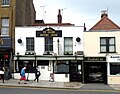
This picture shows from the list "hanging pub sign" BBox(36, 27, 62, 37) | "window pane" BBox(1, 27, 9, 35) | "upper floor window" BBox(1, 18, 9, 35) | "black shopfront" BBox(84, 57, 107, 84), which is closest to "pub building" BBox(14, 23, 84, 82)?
"hanging pub sign" BBox(36, 27, 62, 37)

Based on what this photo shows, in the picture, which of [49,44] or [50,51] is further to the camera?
[49,44]

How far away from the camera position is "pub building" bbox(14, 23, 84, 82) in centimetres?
3847

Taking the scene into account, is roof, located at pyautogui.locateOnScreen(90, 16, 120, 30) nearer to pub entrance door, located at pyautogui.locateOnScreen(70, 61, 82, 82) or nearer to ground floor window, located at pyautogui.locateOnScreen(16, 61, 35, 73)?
pub entrance door, located at pyautogui.locateOnScreen(70, 61, 82, 82)

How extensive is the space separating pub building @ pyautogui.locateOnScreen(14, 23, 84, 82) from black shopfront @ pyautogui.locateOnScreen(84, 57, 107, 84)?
2.34ft

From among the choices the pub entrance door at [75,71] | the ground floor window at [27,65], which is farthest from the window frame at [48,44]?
the pub entrance door at [75,71]

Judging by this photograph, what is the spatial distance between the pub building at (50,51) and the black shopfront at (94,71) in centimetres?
71

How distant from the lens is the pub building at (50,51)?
3847 centimetres

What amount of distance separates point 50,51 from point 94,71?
18.1ft

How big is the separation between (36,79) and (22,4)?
11754 millimetres

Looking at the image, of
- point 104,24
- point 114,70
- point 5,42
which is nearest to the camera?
point 114,70

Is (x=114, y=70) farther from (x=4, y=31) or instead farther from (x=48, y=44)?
(x=4, y=31)

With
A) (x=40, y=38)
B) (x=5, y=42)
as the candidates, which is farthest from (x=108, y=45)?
(x=5, y=42)

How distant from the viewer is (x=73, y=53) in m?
38.7

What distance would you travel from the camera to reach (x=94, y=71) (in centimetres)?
3909
